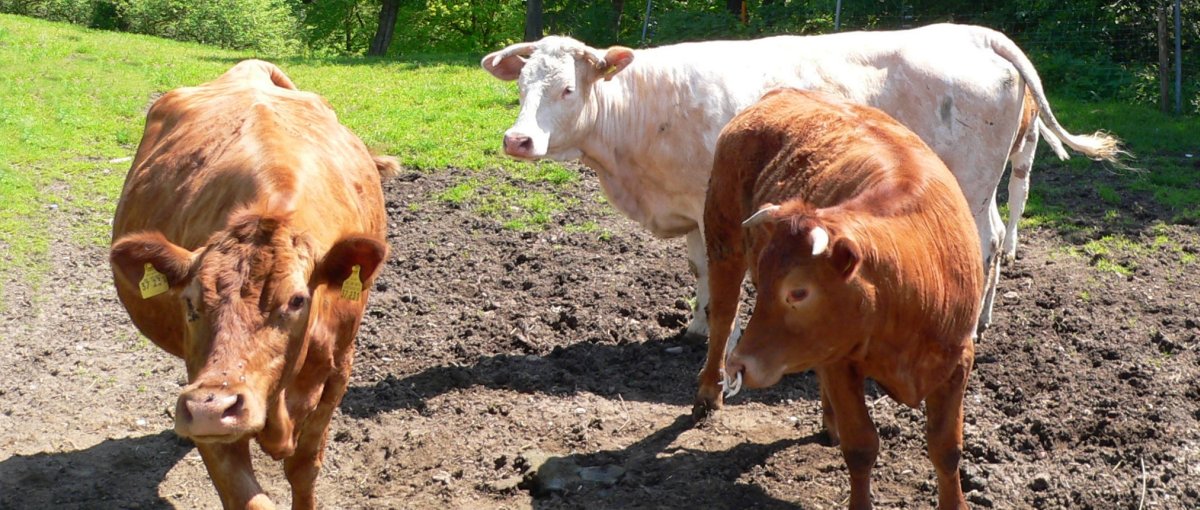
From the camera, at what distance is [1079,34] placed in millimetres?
16703

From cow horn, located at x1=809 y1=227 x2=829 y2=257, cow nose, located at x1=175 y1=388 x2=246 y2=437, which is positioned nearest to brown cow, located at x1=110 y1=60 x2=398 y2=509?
cow nose, located at x1=175 y1=388 x2=246 y2=437

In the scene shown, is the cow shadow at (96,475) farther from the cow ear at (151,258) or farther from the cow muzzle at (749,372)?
the cow muzzle at (749,372)

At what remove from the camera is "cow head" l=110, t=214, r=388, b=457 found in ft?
12.8

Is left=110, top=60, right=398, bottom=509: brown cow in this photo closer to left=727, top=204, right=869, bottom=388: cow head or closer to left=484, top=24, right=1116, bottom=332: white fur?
left=727, top=204, right=869, bottom=388: cow head

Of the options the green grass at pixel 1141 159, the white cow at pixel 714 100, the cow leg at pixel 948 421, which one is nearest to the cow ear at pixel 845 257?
the cow leg at pixel 948 421

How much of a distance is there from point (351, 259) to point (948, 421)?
265 centimetres

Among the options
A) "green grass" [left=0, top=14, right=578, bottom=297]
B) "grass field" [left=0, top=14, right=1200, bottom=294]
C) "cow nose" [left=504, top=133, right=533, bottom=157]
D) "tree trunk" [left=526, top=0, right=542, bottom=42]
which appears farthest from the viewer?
"tree trunk" [left=526, top=0, right=542, bottom=42]

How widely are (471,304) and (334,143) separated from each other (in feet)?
9.13

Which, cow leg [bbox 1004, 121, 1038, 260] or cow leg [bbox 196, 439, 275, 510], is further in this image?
cow leg [bbox 1004, 121, 1038, 260]

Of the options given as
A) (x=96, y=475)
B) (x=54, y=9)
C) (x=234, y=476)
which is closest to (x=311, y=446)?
(x=234, y=476)

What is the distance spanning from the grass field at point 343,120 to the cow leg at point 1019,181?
1152mm

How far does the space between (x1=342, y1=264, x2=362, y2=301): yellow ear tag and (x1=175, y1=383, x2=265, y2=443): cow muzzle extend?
2.41ft

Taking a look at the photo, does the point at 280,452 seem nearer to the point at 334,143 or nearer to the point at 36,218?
the point at 334,143

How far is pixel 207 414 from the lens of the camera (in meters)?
3.80
